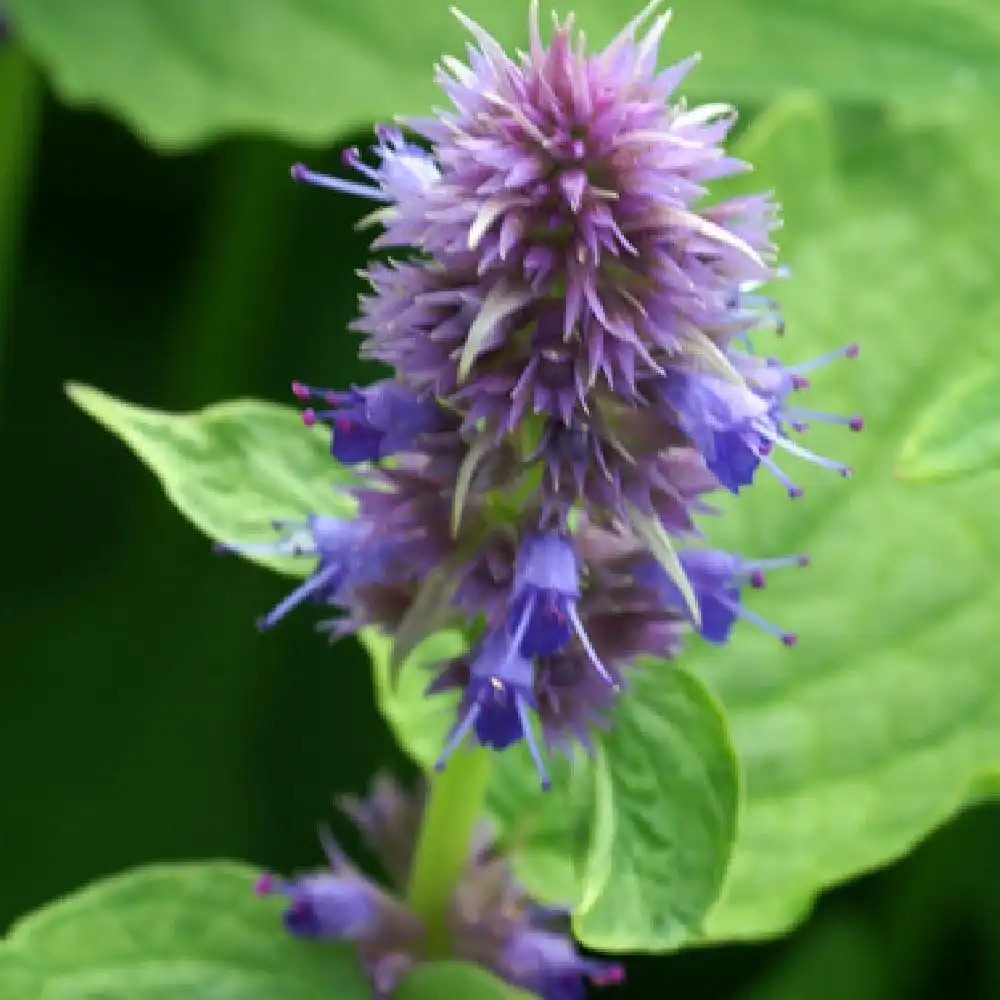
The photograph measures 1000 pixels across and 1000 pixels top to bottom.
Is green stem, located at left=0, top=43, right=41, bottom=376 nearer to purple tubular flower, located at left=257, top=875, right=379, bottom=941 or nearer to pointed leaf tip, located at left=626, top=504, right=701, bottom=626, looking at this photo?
purple tubular flower, located at left=257, top=875, right=379, bottom=941

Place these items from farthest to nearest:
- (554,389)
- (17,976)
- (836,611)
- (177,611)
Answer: (177,611)
(836,611)
(17,976)
(554,389)

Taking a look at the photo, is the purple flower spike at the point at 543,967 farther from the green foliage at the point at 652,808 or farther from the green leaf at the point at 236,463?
the green leaf at the point at 236,463

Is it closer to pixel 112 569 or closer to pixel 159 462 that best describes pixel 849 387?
pixel 159 462

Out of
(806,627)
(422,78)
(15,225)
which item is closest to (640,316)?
(806,627)

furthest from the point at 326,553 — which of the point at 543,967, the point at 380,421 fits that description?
the point at 543,967

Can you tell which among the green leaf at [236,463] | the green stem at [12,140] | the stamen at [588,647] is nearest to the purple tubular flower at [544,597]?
the stamen at [588,647]

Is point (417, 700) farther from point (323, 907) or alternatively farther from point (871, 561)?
point (871, 561)
